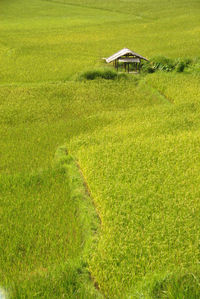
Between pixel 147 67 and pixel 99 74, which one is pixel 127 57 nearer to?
pixel 147 67

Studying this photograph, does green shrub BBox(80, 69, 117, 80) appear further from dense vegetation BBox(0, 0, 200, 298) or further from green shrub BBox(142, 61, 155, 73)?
green shrub BBox(142, 61, 155, 73)

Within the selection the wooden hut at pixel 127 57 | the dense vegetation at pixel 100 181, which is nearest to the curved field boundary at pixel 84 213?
the dense vegetation at pixel 100 181

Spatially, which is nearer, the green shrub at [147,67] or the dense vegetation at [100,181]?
the dense vegetation at [100,181]

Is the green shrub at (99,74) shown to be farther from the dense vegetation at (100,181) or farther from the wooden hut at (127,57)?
the wooden hut at (127,57)

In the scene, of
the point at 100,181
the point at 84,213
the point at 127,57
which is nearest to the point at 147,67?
the point at 127,57

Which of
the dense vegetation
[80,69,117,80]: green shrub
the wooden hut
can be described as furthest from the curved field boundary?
the wooden hut

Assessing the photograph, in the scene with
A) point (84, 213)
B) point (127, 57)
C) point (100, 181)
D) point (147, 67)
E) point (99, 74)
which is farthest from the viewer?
point (147, 67)

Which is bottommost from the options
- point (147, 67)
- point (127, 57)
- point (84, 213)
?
point (84, 213)

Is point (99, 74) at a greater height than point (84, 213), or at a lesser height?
greater

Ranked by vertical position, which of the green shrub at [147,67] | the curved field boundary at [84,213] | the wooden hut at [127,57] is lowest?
the curved field boundary at [84,213]
